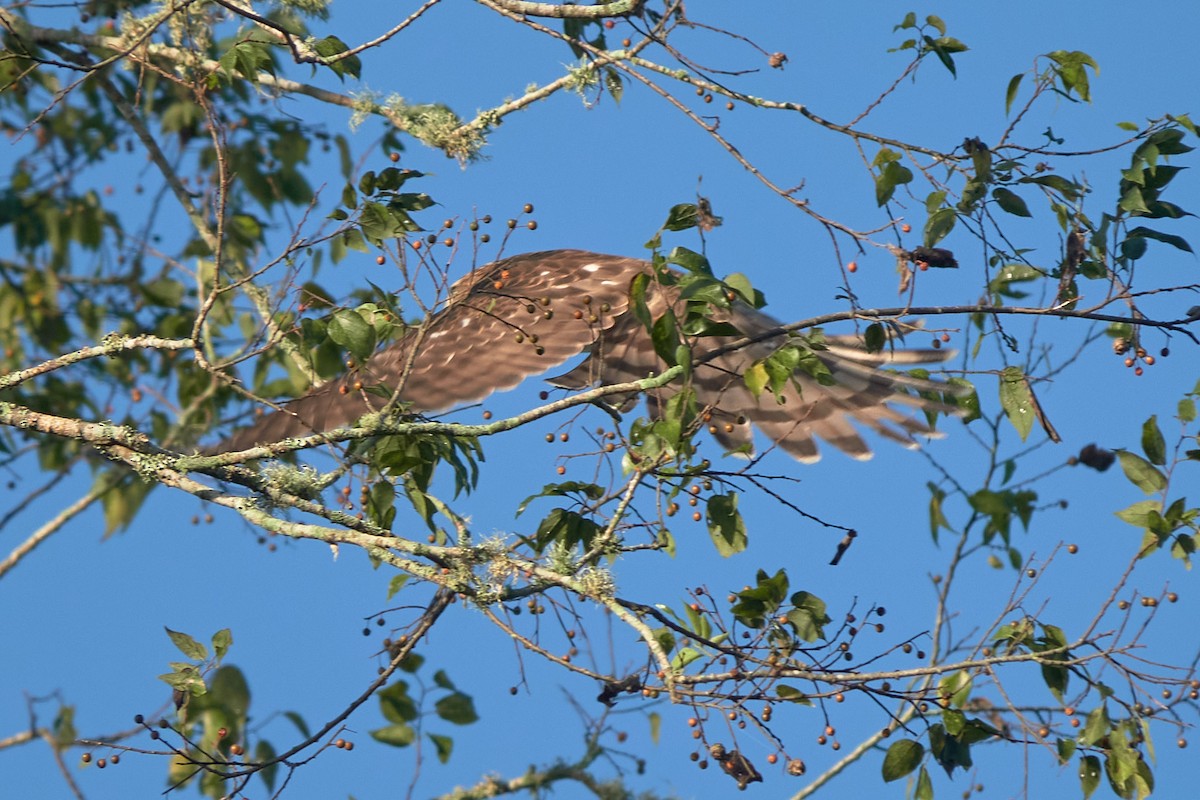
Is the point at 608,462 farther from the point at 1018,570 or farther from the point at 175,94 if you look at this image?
the point at 175,94

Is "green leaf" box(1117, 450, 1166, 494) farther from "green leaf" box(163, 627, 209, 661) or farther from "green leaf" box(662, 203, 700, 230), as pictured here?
"green leaf" box(163, 627, 209, 661)

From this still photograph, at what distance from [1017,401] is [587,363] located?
2.48 metres

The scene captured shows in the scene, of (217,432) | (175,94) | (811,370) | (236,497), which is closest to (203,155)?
(175,94)

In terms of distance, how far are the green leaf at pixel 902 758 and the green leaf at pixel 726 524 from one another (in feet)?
2.11

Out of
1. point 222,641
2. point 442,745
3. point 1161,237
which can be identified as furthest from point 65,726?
point 1161,237

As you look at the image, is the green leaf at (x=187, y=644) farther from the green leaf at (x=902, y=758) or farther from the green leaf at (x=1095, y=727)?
the green leaf at (x=1095, y=727)

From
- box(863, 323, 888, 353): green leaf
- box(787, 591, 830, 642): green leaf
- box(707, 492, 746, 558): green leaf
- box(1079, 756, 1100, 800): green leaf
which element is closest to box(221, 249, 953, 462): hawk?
box(707, 492, 746, 558): green leaf

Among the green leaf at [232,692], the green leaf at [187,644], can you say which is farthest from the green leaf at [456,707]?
the green leaf at [187,644]

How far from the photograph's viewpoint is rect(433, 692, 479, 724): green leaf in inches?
189

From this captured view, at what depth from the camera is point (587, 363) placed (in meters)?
5.79

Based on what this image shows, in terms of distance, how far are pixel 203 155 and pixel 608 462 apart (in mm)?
4498

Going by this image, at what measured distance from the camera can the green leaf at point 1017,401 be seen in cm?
357

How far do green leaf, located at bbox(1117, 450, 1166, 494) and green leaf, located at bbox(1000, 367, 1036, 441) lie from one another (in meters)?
0.38

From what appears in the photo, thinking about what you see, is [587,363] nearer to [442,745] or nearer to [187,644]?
[442,745]
